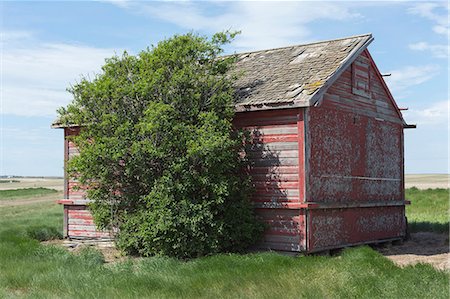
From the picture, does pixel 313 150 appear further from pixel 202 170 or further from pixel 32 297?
pixel 32 297

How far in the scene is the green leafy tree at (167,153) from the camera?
14.7 metres

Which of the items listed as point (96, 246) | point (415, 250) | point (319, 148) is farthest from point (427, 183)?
point (319, 148)

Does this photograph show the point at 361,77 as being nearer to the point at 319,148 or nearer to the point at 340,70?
the point at 340,70

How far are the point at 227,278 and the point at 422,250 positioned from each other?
349 inches

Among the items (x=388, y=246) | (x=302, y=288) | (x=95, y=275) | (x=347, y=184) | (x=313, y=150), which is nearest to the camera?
(x=302, y=288)

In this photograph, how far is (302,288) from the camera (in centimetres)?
1014

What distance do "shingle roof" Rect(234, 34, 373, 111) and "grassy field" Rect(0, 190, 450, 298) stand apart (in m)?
4.00

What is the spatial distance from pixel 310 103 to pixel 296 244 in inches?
134

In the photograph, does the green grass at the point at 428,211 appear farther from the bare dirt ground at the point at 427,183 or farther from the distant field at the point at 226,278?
the bare dirt ground at the point at 427,183

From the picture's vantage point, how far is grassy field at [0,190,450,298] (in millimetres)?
10055

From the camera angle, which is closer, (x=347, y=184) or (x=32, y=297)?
(x=32, y=297)

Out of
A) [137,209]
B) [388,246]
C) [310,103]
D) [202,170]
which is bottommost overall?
[388,246]

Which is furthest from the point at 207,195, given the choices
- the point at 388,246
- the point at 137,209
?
the point at 388,246

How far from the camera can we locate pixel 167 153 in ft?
49.5
